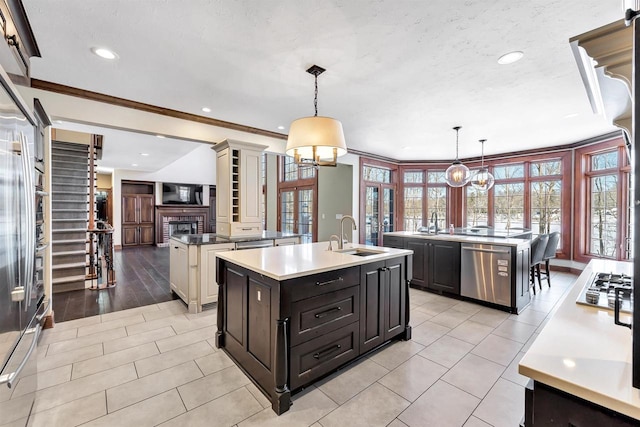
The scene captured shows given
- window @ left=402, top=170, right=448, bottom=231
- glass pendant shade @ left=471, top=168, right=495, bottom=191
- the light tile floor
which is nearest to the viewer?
the light tile floor

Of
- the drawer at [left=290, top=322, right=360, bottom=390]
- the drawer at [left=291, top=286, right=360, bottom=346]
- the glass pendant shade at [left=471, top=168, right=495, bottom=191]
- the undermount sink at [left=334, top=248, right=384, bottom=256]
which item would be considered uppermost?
the glass pendant shade at [left=471, top=168, right=495, bottom=191]

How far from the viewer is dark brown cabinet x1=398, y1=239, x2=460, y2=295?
4152 millimetres

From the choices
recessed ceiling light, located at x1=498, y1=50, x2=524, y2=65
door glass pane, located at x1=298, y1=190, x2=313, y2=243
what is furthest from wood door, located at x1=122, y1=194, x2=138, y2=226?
recessed ceiling light, located at x1=498, y1=50, x2=524, y2=65

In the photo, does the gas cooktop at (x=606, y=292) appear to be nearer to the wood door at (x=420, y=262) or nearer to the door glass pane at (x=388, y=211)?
the wood door at (x=420, y=262)

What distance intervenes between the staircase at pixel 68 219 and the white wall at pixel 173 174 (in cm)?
381

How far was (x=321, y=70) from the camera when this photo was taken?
271 centimetres

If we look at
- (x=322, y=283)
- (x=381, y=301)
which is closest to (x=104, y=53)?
(x=322, y=283)

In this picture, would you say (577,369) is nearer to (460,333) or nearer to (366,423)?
(366,423)

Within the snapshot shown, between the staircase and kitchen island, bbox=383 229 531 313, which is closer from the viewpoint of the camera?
kitchen island, bbox=383 229 531 313

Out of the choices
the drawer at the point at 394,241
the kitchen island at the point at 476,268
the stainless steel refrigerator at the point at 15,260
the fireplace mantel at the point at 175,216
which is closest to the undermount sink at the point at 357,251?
the kitchen island at the point at 476,268

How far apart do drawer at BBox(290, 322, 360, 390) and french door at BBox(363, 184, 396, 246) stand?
469 cm

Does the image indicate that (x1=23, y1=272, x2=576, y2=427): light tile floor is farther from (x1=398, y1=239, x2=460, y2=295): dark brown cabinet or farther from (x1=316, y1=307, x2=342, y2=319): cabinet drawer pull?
(x1=398, y1=239, x2=460, y2=295): dark brown cabinet

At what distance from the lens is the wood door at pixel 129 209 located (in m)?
9.51

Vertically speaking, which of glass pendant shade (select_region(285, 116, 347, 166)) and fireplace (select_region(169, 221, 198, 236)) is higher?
glass pendant shade (select_region(285, 116, 347, 166))
